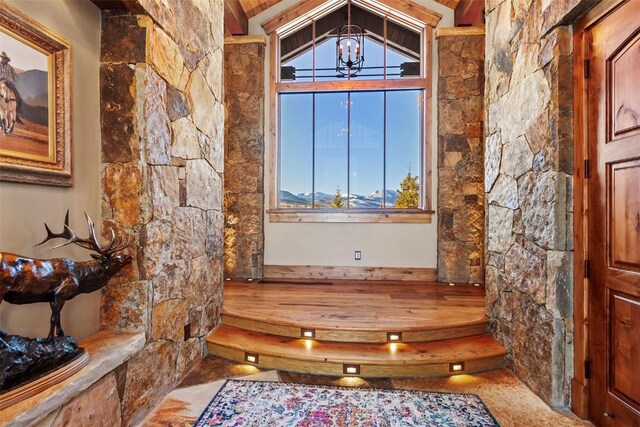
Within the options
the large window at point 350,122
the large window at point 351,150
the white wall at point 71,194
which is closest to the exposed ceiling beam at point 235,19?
the large window at point 350,122

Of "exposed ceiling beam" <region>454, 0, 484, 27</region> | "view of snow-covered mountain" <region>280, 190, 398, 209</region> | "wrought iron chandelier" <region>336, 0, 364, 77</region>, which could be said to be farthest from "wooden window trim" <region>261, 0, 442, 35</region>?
"view of snow-covered mountain" <region>280, 190, 398, 209</region>

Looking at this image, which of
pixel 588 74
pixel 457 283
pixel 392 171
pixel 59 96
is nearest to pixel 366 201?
pixel 392 171

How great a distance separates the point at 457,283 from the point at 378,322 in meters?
2.09

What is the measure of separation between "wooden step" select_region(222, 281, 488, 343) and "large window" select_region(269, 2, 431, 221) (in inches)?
46.1

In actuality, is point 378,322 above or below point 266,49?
below

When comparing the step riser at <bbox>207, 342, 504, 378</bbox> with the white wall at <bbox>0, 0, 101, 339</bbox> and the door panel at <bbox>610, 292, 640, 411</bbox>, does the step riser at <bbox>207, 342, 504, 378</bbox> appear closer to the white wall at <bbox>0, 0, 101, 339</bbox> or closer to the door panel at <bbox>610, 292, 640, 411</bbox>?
the door panel at <bbox>610, 292, 640, 411</bbox>

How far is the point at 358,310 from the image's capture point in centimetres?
311

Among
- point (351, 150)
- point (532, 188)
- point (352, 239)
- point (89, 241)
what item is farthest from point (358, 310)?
point (351, 150)

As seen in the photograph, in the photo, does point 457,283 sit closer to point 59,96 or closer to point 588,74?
point 588,74

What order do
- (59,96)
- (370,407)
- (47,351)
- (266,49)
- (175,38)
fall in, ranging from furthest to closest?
(266,49) < (175,38) < (370,407) < (59,96) < (47,351)

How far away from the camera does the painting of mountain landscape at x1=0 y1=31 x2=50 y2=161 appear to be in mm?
1315

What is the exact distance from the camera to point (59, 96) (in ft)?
5.17

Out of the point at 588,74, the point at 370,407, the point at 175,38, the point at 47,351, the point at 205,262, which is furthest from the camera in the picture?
the point at 205,262

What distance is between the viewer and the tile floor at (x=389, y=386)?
6.29 ft
